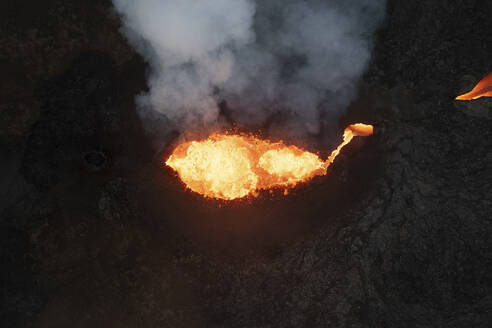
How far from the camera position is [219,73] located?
4.60m

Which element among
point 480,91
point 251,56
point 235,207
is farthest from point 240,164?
point 480,91

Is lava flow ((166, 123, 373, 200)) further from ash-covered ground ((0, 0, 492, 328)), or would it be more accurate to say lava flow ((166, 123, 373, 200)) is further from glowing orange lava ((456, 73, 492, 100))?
glowing orange lava ((456, 73, 492, 100))

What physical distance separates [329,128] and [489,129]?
2126mm

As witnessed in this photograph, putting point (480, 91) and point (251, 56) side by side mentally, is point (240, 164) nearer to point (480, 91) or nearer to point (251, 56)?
point (251, 56)

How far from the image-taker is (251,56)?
183 inches

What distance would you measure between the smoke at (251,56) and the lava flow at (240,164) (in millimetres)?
319

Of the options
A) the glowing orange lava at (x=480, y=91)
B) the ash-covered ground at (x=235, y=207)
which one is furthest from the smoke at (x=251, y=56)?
the glowing orange lava at (x=480, y=91)

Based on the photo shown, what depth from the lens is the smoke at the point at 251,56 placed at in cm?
450

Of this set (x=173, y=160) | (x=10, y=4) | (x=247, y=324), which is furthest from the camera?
(x=173, y=160)

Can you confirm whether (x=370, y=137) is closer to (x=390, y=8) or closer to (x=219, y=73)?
(x=390, y=8)

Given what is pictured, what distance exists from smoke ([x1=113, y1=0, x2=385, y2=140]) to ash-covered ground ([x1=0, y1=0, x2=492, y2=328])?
29 cm

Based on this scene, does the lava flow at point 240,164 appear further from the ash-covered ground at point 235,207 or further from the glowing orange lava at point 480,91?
the glowing orange lava at point 480,91

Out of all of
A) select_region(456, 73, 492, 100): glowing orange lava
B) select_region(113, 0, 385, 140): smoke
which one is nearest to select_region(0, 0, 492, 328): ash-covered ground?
select_region(456, 73, 492, 100): glowing orange lava

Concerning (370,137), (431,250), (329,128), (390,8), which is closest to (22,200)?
(329,128)
